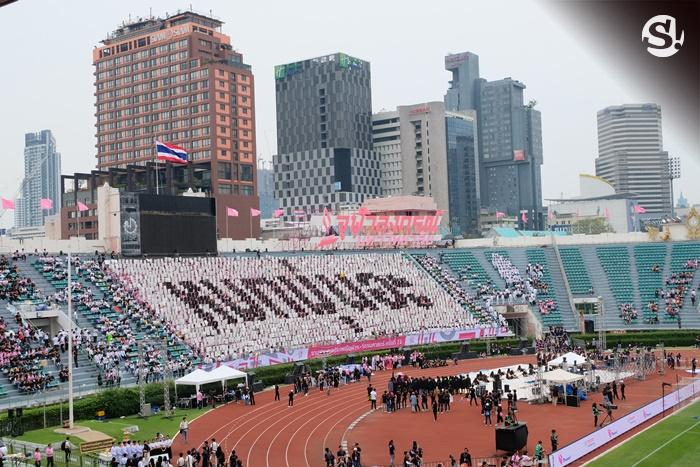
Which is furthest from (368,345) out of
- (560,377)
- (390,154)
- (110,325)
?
(390,154)

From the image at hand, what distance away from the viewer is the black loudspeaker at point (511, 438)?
2730 cm

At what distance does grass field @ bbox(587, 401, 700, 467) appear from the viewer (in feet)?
83.9

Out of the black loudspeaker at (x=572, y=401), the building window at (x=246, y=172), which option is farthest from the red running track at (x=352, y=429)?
the building window at (x=246, y=172)

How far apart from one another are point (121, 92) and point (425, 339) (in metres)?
104

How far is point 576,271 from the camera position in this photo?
73.4 meters

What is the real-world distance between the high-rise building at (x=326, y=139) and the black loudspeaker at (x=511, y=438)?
157182mm

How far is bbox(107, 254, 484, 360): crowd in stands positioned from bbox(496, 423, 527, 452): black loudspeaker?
24.5 m

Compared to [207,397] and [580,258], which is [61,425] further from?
[580,258]

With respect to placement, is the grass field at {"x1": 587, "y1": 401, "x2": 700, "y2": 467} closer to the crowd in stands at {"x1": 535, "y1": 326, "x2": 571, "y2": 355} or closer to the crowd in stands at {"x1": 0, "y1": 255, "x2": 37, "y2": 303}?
the crowd in stands at {"x1": 535, "y1": 326, "x2": 571, "y2": 355}

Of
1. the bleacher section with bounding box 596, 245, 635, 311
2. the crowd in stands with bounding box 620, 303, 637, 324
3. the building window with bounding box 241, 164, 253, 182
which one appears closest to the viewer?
the crowd in stands with bounding box 620, 303, 637, 324

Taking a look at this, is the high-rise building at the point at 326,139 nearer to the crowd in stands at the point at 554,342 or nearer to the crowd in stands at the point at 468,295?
the crowd in stands at the point at 468,295

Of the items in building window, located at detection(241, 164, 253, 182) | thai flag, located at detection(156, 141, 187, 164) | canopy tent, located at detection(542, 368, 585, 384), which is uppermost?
building window, located at detection(241, 164, 253, 182)

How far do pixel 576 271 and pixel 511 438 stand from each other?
48955 mm

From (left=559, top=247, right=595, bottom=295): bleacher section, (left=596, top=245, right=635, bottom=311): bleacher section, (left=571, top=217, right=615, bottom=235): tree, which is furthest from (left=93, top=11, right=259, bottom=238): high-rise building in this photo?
(left=571, top=217, right=615, bottom=235): tree
